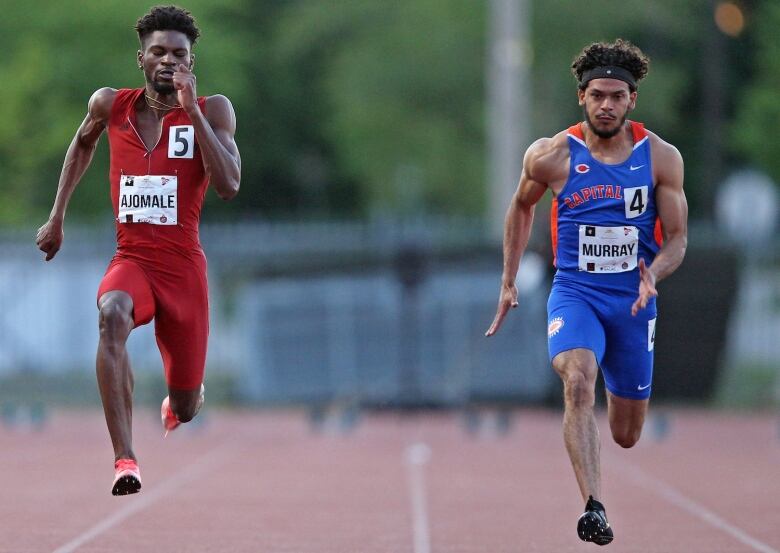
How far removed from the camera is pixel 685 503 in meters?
13.3

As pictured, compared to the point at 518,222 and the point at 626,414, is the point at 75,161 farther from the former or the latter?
the point at 626,414

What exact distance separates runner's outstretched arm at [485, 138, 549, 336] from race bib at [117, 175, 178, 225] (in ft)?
5.84

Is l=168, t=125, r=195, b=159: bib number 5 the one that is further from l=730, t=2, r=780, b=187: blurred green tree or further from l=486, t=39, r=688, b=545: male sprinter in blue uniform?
l=730, t=2, r=780, b=187: blurred green tree

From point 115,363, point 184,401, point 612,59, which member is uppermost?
point 612,59

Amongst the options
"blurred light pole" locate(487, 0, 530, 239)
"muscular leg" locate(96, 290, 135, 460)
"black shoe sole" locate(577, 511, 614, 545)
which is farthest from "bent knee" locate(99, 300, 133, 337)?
"blurred light pole" locate(487, 0, 530, 239)

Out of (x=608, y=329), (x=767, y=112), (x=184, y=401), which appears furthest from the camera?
(x=767, y=112)

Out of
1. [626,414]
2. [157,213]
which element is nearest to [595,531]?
[626,414]

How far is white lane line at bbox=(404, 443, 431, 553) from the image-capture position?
10586mm

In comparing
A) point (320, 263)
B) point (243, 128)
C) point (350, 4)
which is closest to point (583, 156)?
point (320, 263)

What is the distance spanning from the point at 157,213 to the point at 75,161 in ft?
2.10

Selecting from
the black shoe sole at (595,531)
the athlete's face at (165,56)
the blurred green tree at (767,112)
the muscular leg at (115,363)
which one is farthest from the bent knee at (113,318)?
the blurred green tree at (767,112)

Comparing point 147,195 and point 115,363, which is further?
point 147,195

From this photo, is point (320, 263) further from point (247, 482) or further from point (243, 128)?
point (243, 128)

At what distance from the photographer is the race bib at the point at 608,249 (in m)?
9.09
